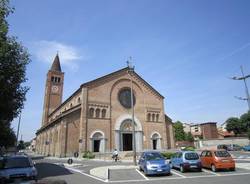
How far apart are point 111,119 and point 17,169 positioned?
29.5 m

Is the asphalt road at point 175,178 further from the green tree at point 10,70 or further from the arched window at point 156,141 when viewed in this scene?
the arched window at point 156,141

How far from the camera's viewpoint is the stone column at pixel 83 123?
36688mm

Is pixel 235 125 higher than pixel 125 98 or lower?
lower

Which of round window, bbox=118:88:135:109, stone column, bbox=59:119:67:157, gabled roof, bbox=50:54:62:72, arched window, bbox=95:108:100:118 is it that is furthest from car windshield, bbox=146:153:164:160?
gabled roof, bbox=50:54:62:72

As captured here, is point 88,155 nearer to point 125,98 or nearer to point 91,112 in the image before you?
point 91,112

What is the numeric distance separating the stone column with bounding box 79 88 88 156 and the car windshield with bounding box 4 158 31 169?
24.2 m

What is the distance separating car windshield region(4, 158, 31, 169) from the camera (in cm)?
1234

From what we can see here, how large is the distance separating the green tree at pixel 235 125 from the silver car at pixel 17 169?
73.5 metres

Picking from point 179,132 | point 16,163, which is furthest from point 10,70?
point 179,132

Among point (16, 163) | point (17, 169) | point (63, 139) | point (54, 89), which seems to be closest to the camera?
point (17, 169)

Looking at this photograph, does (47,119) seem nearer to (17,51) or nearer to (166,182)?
(17,51)

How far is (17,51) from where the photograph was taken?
57.8ft

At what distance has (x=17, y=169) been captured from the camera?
468 inches

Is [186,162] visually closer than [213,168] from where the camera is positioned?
Yes
